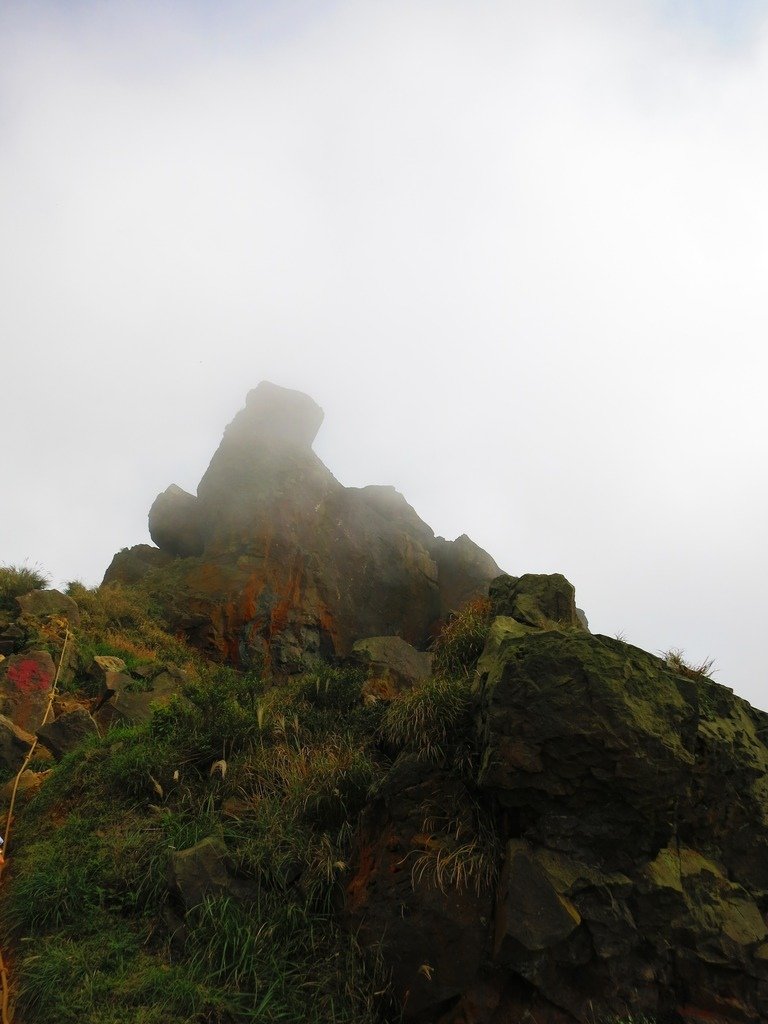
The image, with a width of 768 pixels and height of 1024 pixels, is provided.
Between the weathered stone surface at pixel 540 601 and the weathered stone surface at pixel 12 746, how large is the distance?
7634 millimetres

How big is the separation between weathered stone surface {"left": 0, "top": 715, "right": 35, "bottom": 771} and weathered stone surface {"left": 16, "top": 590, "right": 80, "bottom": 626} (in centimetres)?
544

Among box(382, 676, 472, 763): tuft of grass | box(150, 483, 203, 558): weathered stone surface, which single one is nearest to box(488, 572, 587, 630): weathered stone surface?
box(382, 676, 472, 763): tuft of grass

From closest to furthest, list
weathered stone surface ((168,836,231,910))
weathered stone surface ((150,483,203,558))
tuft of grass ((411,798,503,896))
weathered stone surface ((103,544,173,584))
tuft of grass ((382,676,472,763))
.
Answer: tuft of grass ((411,798,503,896))
weathered stone surface ((168,836,231,910))
tuft of grass ((382,676,472,763))
weathered stone surface ((103,544,173,584))
weathered stone surface ((150,483,203,558))

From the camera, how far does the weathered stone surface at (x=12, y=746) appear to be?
903cm

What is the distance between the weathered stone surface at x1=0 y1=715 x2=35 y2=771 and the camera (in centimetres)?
903

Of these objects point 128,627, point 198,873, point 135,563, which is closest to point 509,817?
point 198,873

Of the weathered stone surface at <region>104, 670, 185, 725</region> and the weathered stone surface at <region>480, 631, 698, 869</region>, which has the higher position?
the weathered stone surface at <region>480, 631, 698, 869</region>

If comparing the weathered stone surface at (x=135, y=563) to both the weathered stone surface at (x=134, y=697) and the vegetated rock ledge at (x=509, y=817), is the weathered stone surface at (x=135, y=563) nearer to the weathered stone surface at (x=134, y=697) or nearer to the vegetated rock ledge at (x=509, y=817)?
the weathered stone surface at (x=134, y=697)

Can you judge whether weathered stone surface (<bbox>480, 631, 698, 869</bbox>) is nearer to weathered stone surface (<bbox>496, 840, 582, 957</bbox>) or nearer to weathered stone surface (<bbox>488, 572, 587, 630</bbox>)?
weathered stone surface (<bbox>496, 840, 582, 957</bbox>)

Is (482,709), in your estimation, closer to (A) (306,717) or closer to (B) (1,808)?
(A) (306,717)

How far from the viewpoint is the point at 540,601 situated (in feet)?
30.8

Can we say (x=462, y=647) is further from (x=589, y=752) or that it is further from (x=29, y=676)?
(x=29, y=676)

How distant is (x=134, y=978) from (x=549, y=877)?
11.6 ft

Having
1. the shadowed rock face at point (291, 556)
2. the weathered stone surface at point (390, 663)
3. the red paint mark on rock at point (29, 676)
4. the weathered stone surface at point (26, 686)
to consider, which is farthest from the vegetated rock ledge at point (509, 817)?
the shadowed rock face at point (291, 556)
